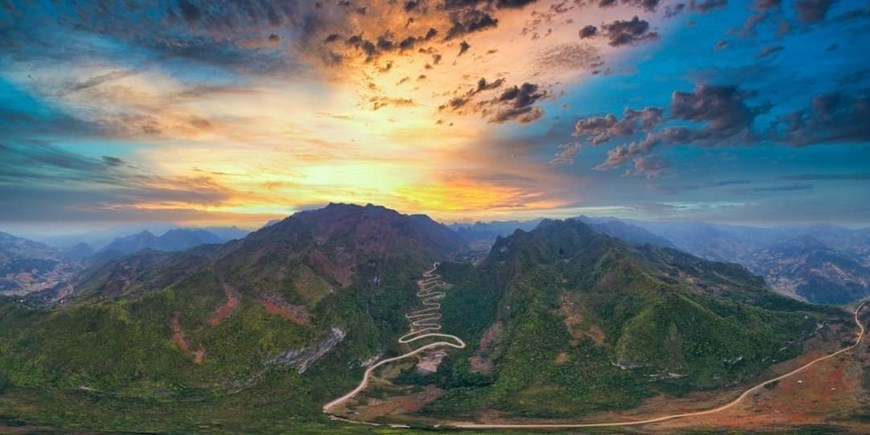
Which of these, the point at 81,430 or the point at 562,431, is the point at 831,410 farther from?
the point at 81,430

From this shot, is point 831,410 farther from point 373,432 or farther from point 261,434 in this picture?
point 261,434

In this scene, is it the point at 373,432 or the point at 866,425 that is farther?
the point at 373,432

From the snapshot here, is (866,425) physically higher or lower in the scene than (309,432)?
higher

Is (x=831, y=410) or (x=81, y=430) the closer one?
(x=81, y=430)

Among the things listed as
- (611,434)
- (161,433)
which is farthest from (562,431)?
(161,433)

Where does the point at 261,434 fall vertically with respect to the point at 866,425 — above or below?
below

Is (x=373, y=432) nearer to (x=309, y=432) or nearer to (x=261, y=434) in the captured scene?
(x=309, y=432)

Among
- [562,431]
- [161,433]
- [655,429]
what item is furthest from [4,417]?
[655,429]
